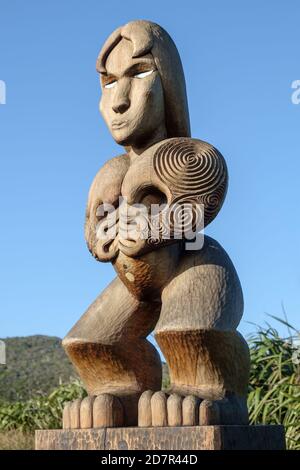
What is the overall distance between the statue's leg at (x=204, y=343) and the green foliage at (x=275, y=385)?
118 inches

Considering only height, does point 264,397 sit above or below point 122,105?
below

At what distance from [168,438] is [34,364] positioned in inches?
659

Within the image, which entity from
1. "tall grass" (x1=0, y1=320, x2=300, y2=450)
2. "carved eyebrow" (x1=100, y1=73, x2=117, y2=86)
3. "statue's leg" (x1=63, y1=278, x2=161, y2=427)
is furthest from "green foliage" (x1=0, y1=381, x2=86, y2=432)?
"carved eyebrow" (x1=100, y1=73, x2=117, y2=86)

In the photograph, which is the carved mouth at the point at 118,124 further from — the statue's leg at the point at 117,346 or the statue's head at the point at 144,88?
the statue's leg at the point at 117,346

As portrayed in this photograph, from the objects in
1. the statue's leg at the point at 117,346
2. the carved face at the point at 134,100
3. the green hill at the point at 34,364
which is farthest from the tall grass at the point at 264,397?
the green hill at the point at 34,364

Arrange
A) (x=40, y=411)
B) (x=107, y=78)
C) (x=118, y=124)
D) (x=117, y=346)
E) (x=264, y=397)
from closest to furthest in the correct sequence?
1. (x=117, y=346)
2. (x=118, y=124)
3. (x=107, y=78)
4. (x=264, y=397)
5. (x=40, y=411)

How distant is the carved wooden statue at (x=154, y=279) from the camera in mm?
3209

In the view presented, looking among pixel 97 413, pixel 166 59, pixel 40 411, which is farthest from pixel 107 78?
pixel 40 411

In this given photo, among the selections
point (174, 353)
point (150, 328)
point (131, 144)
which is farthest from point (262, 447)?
point (131, 144)

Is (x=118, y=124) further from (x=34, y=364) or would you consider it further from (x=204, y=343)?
(x=34, y=364)

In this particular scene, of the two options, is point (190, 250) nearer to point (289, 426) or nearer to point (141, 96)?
point (141, 96)

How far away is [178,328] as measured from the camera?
3.17 meters

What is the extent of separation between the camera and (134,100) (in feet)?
11.9

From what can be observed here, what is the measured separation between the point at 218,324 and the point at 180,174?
674 mm
